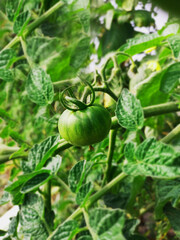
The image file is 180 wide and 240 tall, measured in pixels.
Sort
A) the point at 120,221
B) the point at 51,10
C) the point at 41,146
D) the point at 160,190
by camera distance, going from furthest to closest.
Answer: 1. the point at 51,10
2. the point at 160,190
3. the point at 41,146
4. the point at 120,221

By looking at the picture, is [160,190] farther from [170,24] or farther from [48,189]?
[170,24]

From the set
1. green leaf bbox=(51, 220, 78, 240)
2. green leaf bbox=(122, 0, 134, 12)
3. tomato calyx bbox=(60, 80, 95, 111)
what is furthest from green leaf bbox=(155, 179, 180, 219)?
green leaf bbox=(122, 0, 134, 12)

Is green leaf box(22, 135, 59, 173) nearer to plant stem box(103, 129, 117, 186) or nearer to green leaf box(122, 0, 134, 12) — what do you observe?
plant stem box(103, 129, 117, 186)

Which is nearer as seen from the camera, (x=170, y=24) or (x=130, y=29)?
(x=170, y=24)

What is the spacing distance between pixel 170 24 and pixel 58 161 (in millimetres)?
423

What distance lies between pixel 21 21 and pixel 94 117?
0.48 meters

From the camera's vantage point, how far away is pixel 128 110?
473mm

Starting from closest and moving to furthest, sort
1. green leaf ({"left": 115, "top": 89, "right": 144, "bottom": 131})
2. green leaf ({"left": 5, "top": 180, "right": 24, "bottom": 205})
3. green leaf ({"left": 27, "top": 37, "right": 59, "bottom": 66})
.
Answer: green leaf ({"left": 115, "top": 89, "right": 144, "bottom": 131}) → green leaf ({"left": 5, "top": 180, "right": 24, "bottom": 205}) → green leaf ({"left": 27, "top": 37, "right": 59, "bottom": 66})

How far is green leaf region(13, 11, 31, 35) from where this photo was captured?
71 cm

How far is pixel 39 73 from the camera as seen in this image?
0.57 m

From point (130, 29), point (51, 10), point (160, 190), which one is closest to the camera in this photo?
point (160, 190)

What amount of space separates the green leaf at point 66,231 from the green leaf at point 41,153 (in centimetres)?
12

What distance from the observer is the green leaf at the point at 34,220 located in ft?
1.95

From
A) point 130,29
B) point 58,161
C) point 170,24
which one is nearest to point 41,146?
point 58,161
